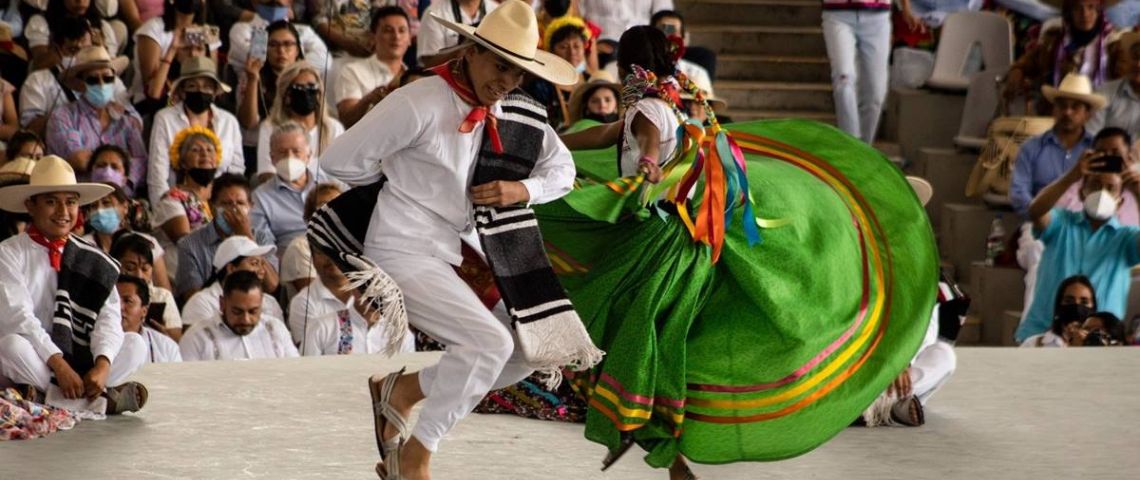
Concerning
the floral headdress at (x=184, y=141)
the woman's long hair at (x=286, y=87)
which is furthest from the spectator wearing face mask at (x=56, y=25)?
the woman's long hair at (x=286, y=87)

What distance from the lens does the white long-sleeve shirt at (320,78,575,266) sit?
4.76m

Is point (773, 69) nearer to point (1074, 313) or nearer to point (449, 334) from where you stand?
point (1074, 313)

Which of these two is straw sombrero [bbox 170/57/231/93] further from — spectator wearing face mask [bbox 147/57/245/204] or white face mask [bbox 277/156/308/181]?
white face mask [bbox 277/156/308/181]

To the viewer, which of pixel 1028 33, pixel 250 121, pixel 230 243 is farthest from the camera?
pixel 1028 33

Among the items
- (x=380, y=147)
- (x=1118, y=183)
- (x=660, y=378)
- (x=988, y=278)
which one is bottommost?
(x=988, y=278)

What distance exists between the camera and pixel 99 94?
27.7 feet

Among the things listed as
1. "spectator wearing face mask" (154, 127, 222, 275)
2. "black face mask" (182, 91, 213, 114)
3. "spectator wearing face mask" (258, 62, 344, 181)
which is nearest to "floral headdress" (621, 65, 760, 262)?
"spectator wearing face mask" (154, 127, 222, 275)

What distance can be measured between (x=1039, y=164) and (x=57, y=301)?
17.6 feet

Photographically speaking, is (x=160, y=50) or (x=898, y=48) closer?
(x=160, y=50)

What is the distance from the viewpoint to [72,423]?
5785mm

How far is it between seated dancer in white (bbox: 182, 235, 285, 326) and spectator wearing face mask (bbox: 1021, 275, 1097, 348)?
10.7 feet

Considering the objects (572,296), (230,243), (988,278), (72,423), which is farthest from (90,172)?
(988,278)

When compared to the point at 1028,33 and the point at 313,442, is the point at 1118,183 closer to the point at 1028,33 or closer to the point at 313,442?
the point at 1028,33

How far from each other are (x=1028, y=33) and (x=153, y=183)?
198 inches
